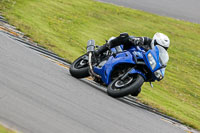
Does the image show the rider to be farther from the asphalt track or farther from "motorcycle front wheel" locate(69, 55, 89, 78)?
the asphalt track

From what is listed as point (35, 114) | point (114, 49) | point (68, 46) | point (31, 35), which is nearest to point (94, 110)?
point (35, 114)

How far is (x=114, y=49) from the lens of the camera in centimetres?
803

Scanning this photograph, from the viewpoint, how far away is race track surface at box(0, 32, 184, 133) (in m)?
4.41

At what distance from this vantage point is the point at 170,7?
21375mm

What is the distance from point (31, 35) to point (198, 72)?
7.67 m

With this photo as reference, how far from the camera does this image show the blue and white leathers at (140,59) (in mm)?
7344

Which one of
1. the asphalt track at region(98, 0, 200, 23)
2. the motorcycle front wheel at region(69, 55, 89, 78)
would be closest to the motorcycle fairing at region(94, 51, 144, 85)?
the motorcycle front wheel at region(69, 55, 89, 78)

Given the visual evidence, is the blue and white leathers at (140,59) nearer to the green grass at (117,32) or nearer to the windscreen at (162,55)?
the windscreen at (162,55)

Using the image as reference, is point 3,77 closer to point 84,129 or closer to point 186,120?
point 84,129

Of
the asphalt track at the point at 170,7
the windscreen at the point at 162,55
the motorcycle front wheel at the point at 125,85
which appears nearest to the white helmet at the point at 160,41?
the windscreen at the point at 162,55

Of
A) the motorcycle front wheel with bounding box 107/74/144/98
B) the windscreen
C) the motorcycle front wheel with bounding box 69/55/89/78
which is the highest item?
the windscreen

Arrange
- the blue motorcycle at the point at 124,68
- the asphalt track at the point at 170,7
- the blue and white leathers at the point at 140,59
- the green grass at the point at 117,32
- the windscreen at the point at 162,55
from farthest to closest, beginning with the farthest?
1. the asphalt track at the point at 170,7
2. the green grass at the point at 117,32
3. the windscreen at the point at 162,55
4. the blue and white leathers at the point at 140,59
5. the blue motorcycle at the point at 124,68

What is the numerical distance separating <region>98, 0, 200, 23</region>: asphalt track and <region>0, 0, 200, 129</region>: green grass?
1.65ft

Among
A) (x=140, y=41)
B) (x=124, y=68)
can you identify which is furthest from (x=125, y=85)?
(x=140, y=41)
